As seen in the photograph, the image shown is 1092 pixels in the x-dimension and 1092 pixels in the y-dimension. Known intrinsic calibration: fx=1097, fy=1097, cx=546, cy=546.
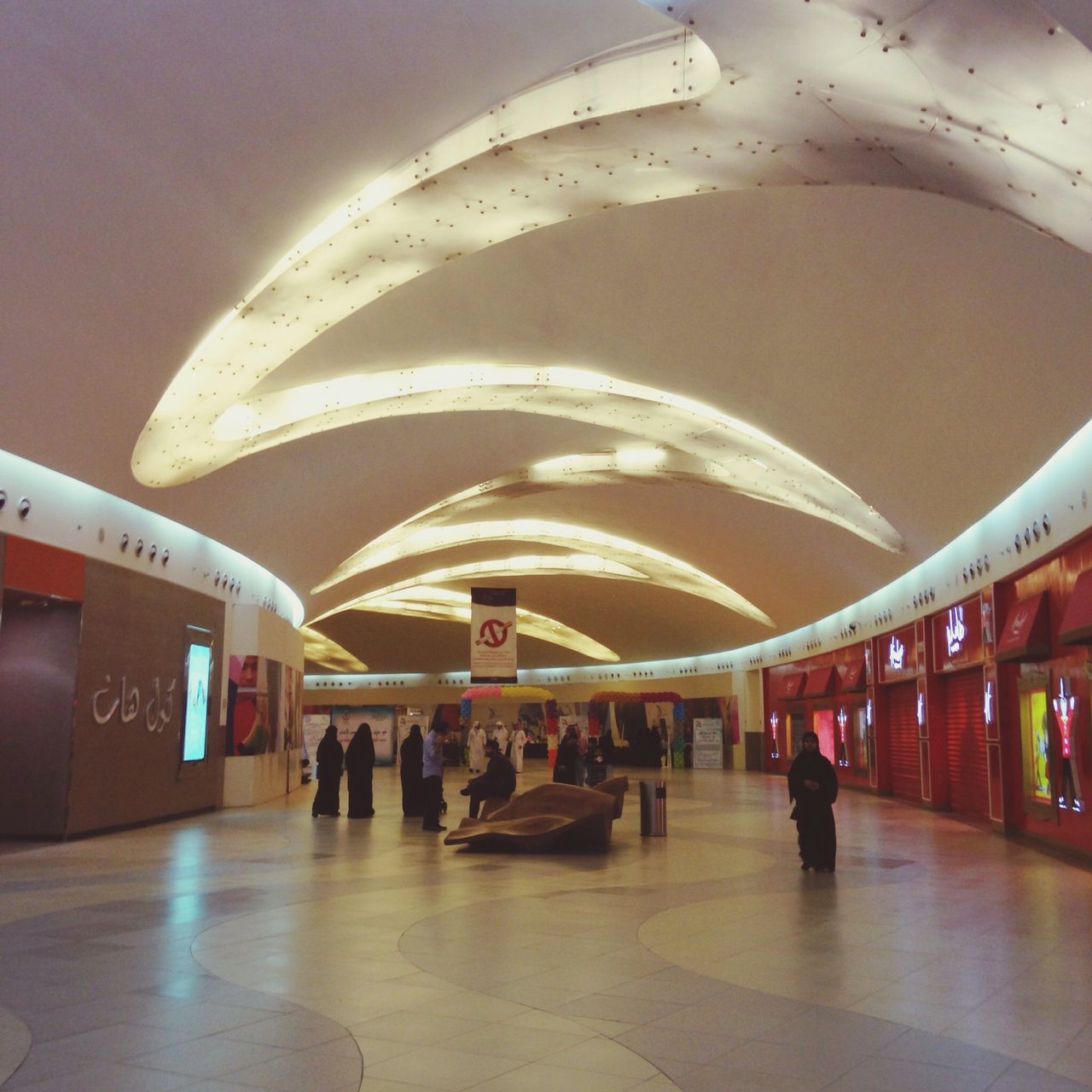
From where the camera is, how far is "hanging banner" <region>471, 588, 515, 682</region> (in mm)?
22312

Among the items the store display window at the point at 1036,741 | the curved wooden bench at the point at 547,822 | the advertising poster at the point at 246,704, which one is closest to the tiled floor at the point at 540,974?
the curved wooden bench at the point at 547,822

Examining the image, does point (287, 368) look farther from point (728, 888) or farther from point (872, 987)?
point (872, 987)

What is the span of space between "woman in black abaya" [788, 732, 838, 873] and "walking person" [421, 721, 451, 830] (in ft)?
17.5

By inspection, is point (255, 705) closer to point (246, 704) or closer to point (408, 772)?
point (246, 704)

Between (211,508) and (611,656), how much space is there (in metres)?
29.0

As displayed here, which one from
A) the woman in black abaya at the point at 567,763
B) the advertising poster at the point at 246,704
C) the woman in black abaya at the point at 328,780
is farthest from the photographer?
the woman in black abaya at the point at 567,763

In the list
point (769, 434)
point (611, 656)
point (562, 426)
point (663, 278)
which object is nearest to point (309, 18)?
point (663, 278)

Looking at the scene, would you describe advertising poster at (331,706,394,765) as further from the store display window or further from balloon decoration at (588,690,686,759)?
the store display window

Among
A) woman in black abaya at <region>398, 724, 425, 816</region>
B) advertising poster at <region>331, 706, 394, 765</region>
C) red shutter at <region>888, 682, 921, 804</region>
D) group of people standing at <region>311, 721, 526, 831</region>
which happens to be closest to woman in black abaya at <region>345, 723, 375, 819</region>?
group of people standing at <region>311, 721, 526, 831</region>

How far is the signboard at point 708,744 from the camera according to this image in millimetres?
35812

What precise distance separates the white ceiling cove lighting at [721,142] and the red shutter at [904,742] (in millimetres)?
14079

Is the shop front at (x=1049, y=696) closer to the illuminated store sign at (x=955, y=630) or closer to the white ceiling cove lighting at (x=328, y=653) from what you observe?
the illuminated store sign at (x=955, y=630)

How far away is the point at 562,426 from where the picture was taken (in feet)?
50.9

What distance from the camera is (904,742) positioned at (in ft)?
70.4
